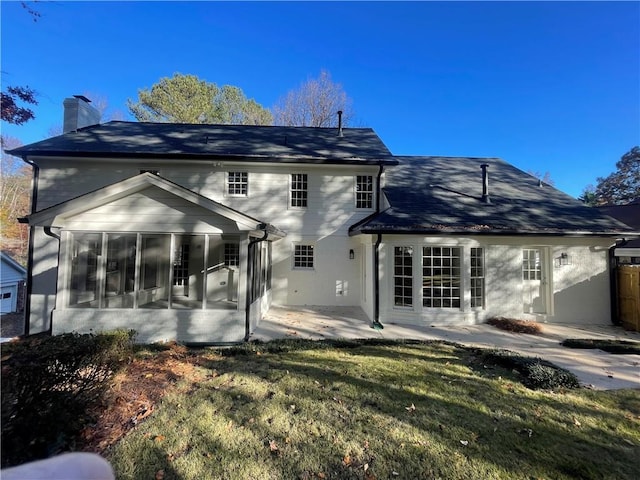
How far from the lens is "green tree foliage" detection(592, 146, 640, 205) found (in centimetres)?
3084

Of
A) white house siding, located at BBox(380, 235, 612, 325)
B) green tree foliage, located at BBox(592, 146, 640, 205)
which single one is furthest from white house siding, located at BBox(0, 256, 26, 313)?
green tree foliage, located at BBox(592, 146, 640, 205)

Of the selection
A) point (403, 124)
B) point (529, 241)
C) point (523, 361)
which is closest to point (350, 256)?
point (529, 241)

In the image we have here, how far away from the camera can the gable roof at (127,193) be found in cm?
712

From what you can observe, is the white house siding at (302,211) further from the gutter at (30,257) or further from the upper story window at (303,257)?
the gutter at (30,257)

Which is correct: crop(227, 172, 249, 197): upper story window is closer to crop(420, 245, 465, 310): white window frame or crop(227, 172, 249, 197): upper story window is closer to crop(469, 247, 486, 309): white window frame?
crop(420, 245, 465, 310): white window frame

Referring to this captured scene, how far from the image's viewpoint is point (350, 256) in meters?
11.5

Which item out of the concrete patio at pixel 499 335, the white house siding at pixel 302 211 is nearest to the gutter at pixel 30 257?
the white house siding at pixel 302 211

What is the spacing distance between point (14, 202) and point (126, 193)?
21.7 m

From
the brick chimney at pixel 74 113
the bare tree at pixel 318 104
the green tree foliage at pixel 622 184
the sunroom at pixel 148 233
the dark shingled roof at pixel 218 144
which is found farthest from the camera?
the green tree foliage at pixel 622 184

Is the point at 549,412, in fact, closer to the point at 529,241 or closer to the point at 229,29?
the point at 529,241

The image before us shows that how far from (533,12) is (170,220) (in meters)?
12.1

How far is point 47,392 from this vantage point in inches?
122

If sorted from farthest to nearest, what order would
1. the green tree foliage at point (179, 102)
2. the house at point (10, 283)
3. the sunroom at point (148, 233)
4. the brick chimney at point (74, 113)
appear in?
the green tree foliage at point (179, 102) < the house at point (10, 283) < the brick chimney at point (74, 113) < the sunroom at point (148, 233)

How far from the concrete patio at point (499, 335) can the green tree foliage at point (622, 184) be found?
31.2 metres
